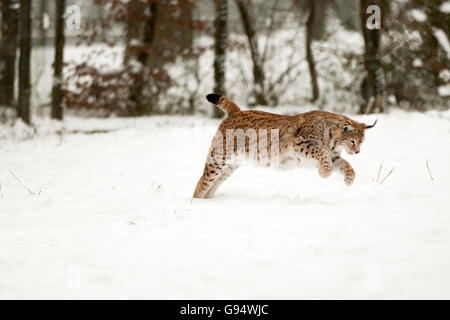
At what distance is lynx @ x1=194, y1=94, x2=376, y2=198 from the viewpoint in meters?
5.25

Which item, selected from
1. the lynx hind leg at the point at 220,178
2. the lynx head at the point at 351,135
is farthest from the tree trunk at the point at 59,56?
the lynx head at the point at 351,135

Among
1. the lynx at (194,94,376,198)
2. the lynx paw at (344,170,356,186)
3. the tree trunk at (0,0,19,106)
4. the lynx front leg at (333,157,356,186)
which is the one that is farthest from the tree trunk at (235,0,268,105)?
the lynx paw at (344,170,356,186)

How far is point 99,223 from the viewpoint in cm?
466

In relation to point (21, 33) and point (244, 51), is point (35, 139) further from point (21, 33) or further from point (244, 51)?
point (244, 51)

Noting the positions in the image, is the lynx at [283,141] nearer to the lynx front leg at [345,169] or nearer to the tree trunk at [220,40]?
the lynx front leg at [345,169]

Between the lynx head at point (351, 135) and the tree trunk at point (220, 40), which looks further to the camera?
the tree trunk at point (220, 40)

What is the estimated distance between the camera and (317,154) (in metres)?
5.18

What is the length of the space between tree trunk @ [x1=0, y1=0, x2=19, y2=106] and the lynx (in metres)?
10.8

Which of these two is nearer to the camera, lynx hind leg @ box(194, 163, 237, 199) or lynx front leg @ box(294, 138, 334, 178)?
lynx front leg @ box(294, 138, 334, 178)

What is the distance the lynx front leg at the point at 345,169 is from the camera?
5203 millimetres

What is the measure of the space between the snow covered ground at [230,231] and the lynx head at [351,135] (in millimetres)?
543

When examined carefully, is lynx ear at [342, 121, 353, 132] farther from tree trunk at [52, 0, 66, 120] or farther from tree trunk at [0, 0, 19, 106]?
tree trunk at [0, 0, 19, 106]

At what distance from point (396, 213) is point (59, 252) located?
9.54 feet
